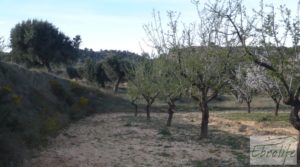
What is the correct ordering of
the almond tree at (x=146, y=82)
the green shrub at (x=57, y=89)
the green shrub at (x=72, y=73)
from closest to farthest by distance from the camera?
the almond tree at (x=146, y=82) < the green shrub at (x=57, y=89) < the green shrub at (x=72, y=73)

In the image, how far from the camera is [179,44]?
70.6 ft

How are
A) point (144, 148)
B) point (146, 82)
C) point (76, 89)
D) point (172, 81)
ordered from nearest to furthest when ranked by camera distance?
1. point (144, 148)
2. point (172, 81)
3. point (146, 82)
4. point (76, 89)

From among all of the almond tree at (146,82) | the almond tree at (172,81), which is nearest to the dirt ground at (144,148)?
the almond tree at (172,81)

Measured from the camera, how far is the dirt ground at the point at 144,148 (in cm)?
1497

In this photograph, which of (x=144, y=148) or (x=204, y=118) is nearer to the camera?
(x=144, y=148)

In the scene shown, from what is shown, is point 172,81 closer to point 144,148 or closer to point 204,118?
point 204,118

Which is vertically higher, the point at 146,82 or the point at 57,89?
the point at 146,82

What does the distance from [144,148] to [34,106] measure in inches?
406

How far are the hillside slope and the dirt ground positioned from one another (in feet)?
2.38

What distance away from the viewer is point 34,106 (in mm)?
26344

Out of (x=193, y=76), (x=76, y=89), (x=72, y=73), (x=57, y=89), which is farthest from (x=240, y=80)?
(x=72, y=73)

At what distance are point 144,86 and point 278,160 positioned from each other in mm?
18380

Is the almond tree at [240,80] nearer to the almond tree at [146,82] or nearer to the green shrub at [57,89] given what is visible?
the almond tree at [146,82]

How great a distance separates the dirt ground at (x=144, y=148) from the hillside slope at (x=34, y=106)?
2.38 feet
